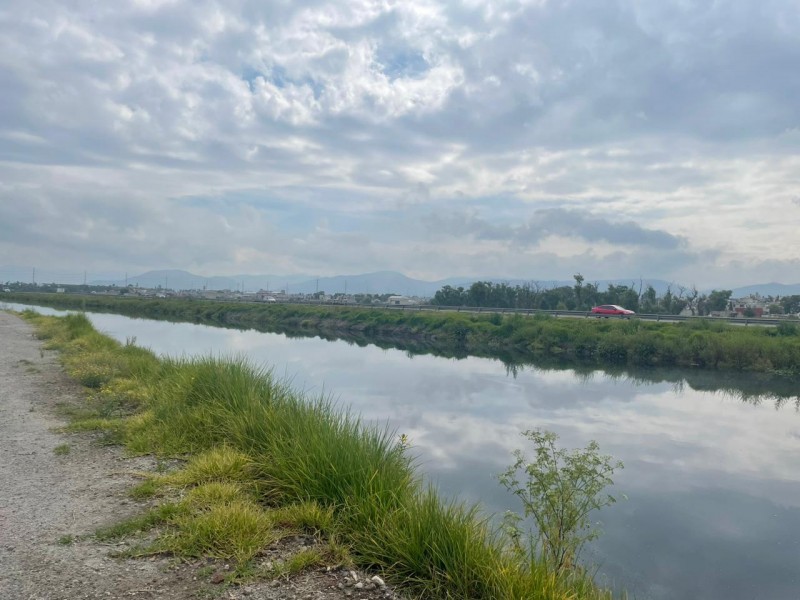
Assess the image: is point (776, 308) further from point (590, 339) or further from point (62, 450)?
point (62, 450)

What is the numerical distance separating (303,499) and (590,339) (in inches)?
1139

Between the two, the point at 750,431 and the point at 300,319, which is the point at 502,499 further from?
the point at 300,319

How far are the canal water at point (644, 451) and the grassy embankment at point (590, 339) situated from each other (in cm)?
455

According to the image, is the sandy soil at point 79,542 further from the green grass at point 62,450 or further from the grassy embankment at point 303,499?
the grassy embankment at point 303,499

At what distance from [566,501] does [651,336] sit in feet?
86.6

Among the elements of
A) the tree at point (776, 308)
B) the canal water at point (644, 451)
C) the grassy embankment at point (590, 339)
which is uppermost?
the tree at point (776, 308)

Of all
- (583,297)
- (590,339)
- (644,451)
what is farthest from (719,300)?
(644,451)

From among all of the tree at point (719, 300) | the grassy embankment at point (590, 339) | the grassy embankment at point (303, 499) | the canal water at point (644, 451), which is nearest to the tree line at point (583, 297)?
the tree at point (719, 300)

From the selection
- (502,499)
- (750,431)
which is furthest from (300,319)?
A: (502,499)

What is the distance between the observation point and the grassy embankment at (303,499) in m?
4.09

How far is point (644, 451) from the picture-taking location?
Answer: 525 inches

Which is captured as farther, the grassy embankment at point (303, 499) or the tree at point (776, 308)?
the tree at point (776, 308)

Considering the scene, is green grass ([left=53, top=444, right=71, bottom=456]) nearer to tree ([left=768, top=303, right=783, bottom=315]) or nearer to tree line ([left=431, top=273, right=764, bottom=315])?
tree line ([left=431, top=273, right=764, bottom=315])

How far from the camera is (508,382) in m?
22.9
